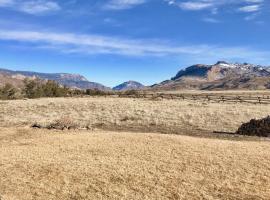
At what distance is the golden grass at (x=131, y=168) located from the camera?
17750 mm

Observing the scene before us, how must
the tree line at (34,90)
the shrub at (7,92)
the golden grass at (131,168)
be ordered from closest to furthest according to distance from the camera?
the golden grass at (131,168), the shrub at (7,92), the tree line at (34,90)

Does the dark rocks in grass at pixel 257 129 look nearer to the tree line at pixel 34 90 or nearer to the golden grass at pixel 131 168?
the golden grass at pixel 131 168

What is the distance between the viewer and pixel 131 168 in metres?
21.0

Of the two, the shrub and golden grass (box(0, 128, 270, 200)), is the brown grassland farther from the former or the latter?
the shrub

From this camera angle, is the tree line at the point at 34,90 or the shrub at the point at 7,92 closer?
the shrub at the point at 7,92

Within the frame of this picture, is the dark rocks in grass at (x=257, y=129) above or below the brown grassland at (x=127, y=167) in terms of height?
above

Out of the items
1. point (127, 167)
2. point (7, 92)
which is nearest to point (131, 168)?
point (127, 167)

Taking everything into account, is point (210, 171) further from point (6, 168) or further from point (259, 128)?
point (259, 128)

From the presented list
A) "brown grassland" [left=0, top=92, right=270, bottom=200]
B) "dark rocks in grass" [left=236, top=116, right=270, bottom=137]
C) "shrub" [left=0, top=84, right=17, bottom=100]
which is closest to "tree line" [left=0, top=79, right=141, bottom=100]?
"shrub" [left=0, top=84, right=17, bottom=100]

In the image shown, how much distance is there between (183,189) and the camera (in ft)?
59.3

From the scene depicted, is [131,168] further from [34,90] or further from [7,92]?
[34,90]

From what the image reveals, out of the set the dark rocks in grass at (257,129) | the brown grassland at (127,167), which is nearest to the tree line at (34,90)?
the dark rocks in grass at (257,129)

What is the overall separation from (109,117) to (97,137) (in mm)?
21385

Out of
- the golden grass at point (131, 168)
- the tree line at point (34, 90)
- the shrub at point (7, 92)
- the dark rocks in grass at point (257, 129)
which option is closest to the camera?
the golden grass at point (131, 168)
